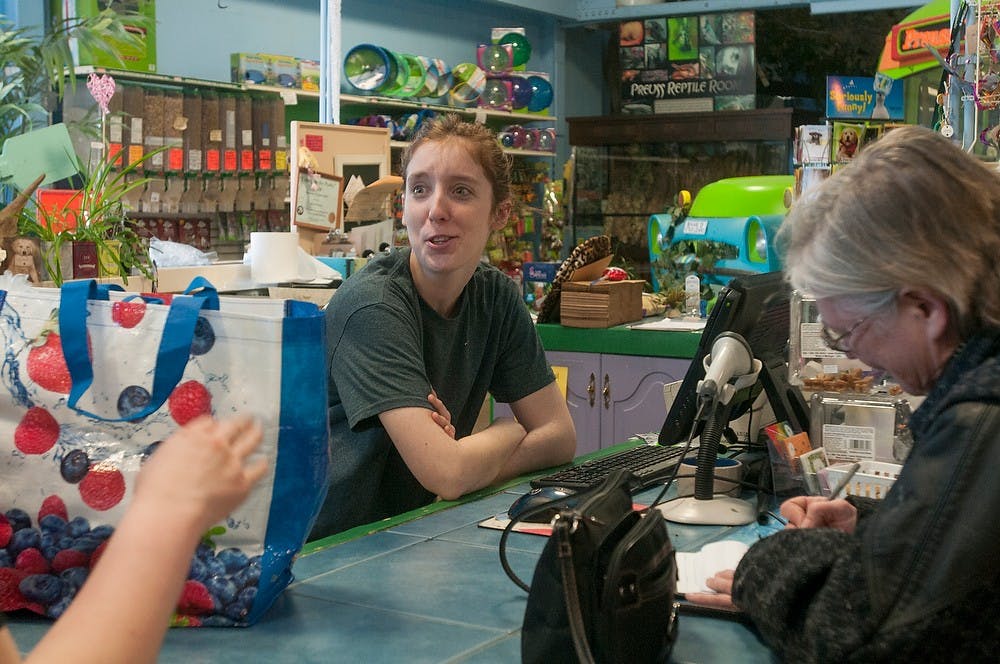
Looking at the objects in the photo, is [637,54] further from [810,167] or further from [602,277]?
[810,167]

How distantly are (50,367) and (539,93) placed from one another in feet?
27.3

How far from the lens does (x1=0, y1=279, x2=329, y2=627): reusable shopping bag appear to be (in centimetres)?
146

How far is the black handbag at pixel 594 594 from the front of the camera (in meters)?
1.25

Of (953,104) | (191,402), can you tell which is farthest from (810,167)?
(191,402)

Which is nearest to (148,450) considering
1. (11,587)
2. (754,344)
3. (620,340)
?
(11,587)

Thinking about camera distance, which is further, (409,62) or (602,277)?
(409,62)

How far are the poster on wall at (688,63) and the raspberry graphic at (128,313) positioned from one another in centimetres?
858

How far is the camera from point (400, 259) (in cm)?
245

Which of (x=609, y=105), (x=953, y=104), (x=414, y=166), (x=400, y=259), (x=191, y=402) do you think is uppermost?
(x=609, y=105)

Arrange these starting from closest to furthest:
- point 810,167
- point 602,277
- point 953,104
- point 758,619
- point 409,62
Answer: point 758,619, point 953,104, point 810,167, point 602,277, point 409,62

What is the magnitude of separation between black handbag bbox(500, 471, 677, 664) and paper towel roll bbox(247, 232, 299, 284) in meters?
2.89

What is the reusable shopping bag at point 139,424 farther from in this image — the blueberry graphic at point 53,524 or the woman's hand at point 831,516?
the woman's hand at point 831,516

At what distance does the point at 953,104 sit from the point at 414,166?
4.77ft

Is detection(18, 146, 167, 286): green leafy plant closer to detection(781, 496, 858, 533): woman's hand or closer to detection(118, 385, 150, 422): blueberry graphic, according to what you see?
detection(118, 385, 150, 422): blueberry graphic
